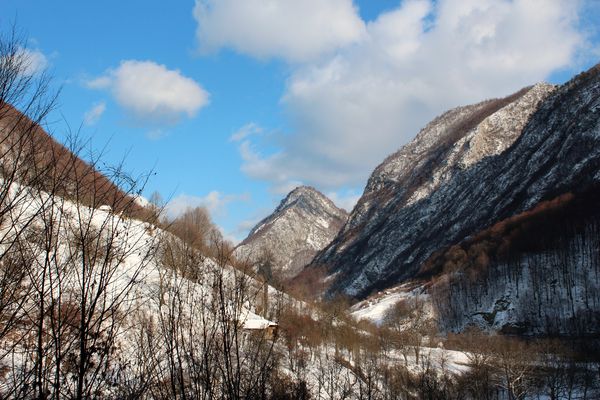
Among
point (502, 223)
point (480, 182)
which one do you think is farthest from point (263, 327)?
point (480, 182)

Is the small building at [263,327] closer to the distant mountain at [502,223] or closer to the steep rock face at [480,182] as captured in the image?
the distant mountain at [502,223]

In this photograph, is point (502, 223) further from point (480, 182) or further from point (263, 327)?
point (263, 327)

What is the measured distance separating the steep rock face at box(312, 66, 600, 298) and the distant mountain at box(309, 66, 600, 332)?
318 mm

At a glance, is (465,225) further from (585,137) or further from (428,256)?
(585,137)

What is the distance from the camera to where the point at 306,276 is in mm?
148875

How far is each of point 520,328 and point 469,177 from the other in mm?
65437

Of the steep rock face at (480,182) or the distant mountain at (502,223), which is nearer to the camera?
the distant mountain at (502,223)

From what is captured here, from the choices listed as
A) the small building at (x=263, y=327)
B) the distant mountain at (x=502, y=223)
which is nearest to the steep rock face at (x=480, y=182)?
the distant mountain at (x=502, y=223)

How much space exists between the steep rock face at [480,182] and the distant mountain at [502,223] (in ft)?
1.04

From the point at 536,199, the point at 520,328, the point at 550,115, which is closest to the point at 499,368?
the point at 520,328

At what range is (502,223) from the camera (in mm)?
Answer: 87312

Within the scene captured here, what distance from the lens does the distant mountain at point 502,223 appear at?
66.6 metres

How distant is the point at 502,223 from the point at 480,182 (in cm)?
Answer: 3157

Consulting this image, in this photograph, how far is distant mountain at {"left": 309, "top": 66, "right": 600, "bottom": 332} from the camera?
6656cm
